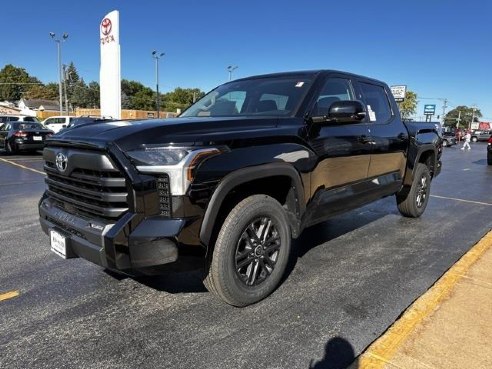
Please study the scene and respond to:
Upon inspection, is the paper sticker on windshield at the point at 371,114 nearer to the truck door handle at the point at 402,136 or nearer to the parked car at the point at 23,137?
the truck door handle at the point at 402,136

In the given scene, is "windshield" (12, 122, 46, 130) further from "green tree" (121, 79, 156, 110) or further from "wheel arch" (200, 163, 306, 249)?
"green tree" (121, 79, 156, 110)

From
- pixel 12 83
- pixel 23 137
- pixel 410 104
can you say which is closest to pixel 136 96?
pixel 12 83

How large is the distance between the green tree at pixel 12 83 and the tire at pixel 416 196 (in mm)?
136777

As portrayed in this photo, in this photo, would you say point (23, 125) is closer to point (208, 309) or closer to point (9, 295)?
point (9, 295)

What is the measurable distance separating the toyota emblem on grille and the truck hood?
0.33 feet

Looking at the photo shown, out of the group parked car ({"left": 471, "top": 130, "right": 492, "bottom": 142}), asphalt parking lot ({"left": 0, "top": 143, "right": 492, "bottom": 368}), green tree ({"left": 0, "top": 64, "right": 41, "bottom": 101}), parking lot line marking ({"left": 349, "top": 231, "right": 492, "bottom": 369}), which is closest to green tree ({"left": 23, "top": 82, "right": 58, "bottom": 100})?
green tree ({"left": 0, "top": 64, "right": 41, "bottom": 101})

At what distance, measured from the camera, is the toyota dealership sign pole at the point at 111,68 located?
26.4 m

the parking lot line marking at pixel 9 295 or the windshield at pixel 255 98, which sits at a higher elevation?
the windshield at pixel 255 98

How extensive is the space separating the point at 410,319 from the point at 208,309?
4.96 feet

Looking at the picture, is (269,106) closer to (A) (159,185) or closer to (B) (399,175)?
(A) (159,185)

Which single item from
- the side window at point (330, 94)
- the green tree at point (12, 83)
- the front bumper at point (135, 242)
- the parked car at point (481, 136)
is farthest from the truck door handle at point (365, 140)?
the green tree at point (12, 83)

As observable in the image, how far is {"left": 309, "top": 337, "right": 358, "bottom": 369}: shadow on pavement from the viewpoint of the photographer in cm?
262

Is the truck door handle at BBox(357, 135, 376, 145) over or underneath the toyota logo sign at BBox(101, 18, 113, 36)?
underneath

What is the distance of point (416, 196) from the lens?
251 inches
